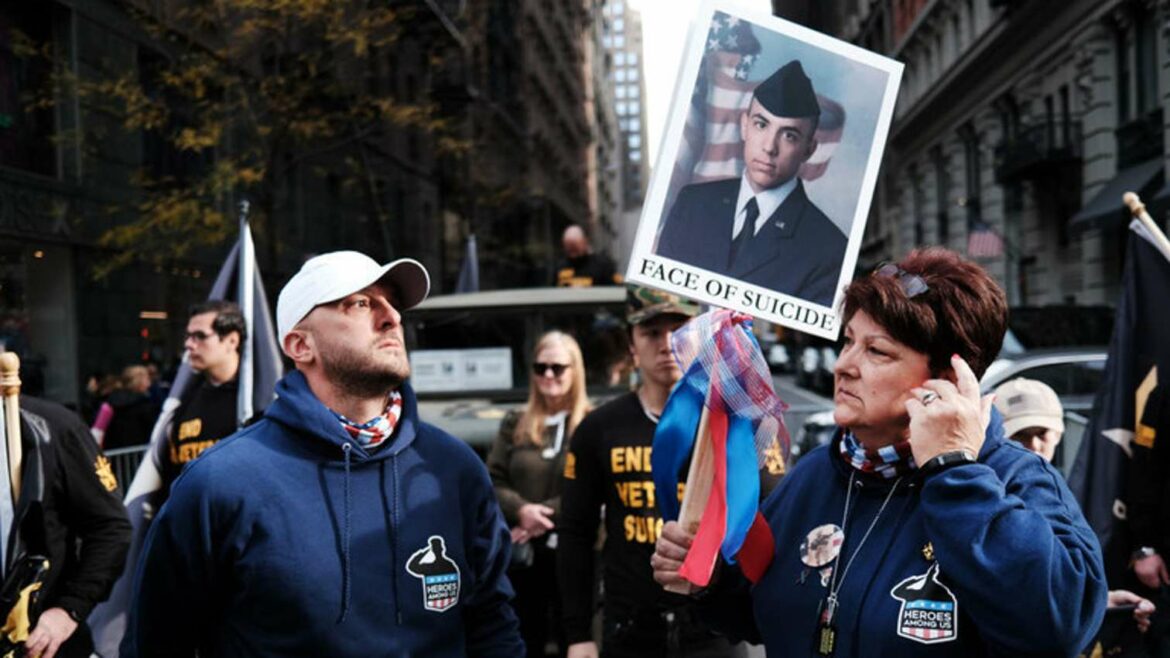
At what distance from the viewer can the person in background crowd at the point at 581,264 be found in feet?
31.0

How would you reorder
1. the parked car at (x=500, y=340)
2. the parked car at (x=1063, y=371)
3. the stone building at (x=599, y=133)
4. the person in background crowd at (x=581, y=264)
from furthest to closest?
the stone building at (x=599, y=133), the person in background crowd at (x=581, y=264), the parked car at (x=1063, y=371), the parked car at (x=500, y=340)

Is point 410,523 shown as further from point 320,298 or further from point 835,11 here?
point 835,11

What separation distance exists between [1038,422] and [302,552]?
274cm

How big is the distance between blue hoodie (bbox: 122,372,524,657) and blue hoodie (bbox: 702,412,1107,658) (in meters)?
0.82

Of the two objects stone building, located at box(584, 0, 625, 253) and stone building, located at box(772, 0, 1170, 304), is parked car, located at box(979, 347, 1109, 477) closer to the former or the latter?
stone building, located at box(772, 0, 1170, 304)

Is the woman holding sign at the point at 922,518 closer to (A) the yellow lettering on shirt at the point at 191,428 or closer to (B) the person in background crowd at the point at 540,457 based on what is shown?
(B) the person in background crowd at the point at 540,457

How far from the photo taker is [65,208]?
973cm

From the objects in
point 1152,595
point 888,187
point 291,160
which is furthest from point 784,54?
point 888,187

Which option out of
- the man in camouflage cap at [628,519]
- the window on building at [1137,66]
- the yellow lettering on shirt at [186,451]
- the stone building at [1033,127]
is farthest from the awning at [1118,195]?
the yellow lettering on shirt at [186,451]

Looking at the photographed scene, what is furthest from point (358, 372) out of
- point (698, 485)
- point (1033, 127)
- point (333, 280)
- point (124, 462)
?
point (1033, 127)

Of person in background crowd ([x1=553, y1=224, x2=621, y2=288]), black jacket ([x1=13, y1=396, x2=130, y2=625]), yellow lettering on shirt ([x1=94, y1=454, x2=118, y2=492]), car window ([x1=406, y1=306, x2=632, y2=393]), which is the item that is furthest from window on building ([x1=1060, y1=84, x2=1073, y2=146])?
black jacket ([x1=13, y1=396, x2=130, y2=625])

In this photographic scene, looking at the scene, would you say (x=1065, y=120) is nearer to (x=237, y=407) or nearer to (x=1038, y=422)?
(x=1038, y=422)

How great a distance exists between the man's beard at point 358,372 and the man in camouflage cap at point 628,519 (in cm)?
132

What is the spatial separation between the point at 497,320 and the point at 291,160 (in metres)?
6.68
